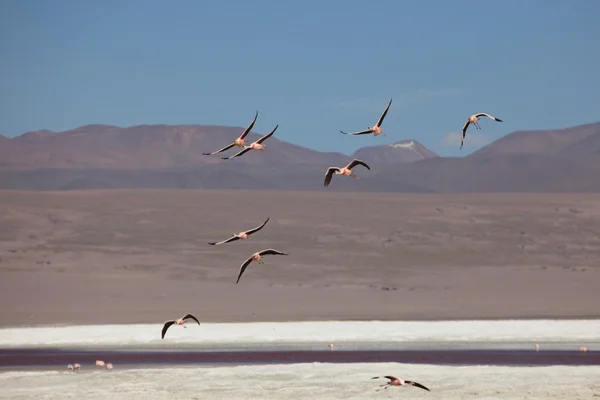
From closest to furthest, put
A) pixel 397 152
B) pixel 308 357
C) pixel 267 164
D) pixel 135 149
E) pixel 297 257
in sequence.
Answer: pixel 308 357 < pixel 297 257 < pixel 267 164 < pixel 135 149 < pixel 397 152

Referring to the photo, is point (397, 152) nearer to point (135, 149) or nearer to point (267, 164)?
point (267, 164)

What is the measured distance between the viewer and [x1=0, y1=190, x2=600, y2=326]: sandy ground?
4056 cm

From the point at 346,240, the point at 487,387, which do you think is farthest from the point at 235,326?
the point at 346,240

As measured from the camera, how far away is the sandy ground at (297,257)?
40562mm

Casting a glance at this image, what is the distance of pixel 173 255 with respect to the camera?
5175 cm

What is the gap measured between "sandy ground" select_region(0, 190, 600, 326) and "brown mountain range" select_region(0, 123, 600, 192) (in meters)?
26.9

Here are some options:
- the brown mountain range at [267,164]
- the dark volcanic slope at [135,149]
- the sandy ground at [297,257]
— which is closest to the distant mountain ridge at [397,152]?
the brown mountain range at [267,164]

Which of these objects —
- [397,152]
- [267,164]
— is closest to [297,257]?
[267,164]

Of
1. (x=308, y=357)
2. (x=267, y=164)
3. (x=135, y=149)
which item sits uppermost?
(x=135, y=149)

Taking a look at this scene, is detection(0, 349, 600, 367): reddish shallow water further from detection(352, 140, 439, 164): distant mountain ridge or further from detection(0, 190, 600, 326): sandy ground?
detection(352, 140, 439, 164): distant mountain ridge

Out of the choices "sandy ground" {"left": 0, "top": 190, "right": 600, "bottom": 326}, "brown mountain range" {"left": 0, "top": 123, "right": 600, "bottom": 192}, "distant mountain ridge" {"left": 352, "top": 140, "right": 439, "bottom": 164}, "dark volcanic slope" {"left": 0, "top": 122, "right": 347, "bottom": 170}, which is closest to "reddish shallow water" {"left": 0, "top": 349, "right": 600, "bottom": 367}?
"sandy ground" {"left": 0, "top": 190, "right": 600, "bottom": 326}

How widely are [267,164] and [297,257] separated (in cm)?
7539

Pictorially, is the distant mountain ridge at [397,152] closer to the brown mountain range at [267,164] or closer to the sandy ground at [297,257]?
the brown mountain range at [267,164]

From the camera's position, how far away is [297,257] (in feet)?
169
